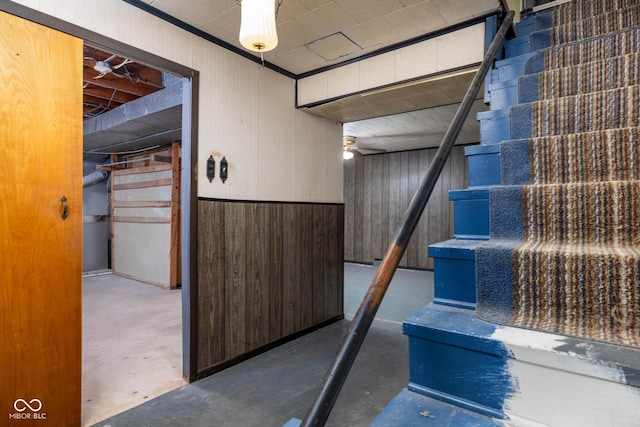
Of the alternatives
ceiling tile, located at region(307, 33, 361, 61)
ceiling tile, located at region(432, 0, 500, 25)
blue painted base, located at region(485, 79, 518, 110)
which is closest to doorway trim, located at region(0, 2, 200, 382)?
ceiling tile, located at region(307, 33, 361, 61)

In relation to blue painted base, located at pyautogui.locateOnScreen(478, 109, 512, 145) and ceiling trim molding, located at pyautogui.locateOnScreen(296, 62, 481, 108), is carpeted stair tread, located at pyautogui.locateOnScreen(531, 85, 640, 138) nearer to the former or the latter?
blue painted base, located at pyautogui.locateOnScreen(478, 109, 512, 145)

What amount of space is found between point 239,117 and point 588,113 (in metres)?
2.25

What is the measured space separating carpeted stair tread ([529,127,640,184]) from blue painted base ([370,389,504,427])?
37.7 inches

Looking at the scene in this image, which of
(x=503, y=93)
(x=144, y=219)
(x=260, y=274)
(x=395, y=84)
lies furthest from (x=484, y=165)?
(x=144, y=219)

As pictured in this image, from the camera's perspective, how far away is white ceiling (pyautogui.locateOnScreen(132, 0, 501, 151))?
2.19 meters

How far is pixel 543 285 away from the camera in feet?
3.51

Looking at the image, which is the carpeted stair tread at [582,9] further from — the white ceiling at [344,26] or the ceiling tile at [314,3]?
the ceiling tile at [314,3]

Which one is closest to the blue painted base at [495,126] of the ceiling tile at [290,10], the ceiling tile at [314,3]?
the ceiling tile at [314,3]

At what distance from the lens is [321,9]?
2227 millimetres

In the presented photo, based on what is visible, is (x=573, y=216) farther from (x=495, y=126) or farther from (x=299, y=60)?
(x=299, y=60)

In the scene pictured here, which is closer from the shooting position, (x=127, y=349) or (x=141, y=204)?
(x=127, y=349)

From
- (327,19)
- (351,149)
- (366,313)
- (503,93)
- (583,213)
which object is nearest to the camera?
(366,313)

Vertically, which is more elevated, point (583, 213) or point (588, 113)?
point (588, 113)

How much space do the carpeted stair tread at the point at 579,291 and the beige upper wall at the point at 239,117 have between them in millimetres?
2107
